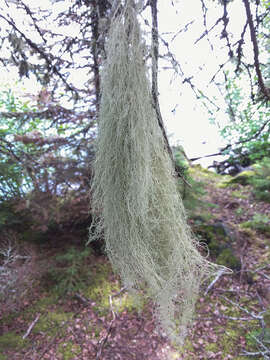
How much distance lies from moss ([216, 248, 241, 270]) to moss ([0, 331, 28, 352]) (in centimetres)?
275

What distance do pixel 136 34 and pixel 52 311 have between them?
11.0ft

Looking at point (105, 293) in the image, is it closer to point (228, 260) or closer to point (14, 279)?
point (14, 279)

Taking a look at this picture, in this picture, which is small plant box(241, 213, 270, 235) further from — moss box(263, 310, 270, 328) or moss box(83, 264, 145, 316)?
moss box(83, 264, 145, 316)

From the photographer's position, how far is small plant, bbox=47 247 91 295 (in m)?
3.37

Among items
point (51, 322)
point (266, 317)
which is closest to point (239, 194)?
point (266, 317)

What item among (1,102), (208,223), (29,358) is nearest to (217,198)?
(208,223)

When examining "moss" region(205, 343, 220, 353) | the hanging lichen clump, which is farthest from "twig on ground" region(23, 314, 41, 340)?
the hanging lichen clump

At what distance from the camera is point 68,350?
103 inches

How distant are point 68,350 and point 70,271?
0.97m

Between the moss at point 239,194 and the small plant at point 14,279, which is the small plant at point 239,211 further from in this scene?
the small plant at point 14,279

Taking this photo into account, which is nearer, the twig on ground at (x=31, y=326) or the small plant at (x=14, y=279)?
the twig on ground at (x=31, y=326)

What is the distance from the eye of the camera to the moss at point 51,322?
113 inches

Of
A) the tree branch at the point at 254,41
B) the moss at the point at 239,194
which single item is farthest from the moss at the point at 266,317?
the moss at the point at 239,194

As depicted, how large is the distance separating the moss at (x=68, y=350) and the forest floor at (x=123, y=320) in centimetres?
1
